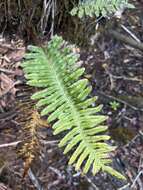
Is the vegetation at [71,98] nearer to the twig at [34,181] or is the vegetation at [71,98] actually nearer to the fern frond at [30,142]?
the fern frond at [30,142]

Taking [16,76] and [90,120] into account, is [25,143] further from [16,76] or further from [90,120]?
[16,76]

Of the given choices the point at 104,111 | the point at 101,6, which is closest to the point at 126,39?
the point at 104,111

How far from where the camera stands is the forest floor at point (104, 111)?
182 centimetres

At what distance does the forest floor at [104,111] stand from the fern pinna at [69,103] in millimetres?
186

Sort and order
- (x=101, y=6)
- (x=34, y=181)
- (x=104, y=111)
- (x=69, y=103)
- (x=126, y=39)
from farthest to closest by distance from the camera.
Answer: (x=126, y=39) < (x=104, y=111) < (x=34, y=181) < (x=101, y=6) < (x=69, y=103)

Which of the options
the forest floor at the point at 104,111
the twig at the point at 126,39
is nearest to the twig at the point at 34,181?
the forest floor at the point at 104,111

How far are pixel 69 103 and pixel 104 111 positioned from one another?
32.8 inches

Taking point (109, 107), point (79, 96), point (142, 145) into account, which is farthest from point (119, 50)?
point (79, 96)

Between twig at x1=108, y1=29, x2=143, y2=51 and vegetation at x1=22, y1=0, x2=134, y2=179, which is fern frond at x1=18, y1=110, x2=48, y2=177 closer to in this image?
vegetation at x1=22, y1=0, x2=134, y2=179

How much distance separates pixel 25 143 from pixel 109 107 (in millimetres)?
847

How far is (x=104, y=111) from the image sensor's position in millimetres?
2064

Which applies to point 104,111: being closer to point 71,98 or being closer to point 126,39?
point 126,39

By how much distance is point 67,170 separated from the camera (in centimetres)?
186

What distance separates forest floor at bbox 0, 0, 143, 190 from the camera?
1.82 metres
